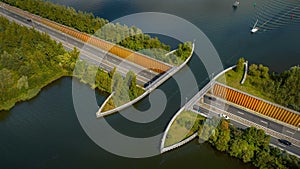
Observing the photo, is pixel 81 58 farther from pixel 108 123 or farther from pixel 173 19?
pixel 173 19

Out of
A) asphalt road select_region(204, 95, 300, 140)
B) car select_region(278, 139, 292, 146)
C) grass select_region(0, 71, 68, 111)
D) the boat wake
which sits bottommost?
grass select_region(0, 71, 68, 111)

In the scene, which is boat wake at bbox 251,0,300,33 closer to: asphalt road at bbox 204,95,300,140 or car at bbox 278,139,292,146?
asphalt road at bbox 204,95,300,140

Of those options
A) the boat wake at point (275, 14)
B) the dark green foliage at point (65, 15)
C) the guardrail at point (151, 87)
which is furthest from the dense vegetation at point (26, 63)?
the boat wake at point (275, 14)

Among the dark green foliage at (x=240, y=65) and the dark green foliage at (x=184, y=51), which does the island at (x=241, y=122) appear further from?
the dark green foliage at (x=184, y=51)

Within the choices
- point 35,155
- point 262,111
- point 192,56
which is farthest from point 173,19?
point 35,155

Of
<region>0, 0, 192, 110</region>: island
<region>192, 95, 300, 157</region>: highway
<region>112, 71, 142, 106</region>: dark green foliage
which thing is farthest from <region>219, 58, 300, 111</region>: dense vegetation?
<region>112, 71, 142, 106</region>: dark green foliage

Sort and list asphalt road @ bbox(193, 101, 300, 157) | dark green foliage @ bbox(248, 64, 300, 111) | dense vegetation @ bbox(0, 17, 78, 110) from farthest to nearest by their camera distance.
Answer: dense vegetation @ bbox(0, 17, 78, 110) < dark green foliage @ bbox(248, 64, 300, 111) < asphalt road @ bbox(193, 101, 300, 157)

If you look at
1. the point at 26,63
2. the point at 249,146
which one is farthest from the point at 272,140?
the point at 26,63

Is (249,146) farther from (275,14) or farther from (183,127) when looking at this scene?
(275,14)
